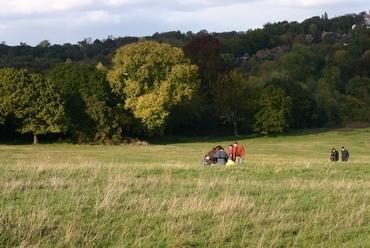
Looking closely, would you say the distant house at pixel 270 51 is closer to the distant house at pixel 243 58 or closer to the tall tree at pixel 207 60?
the distant house at pixel 243 58

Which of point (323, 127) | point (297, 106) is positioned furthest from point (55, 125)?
point (323, 127)

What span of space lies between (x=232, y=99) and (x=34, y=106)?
24.1 m

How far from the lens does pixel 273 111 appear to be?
6631cm

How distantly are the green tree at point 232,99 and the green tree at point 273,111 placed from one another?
2.15 metres

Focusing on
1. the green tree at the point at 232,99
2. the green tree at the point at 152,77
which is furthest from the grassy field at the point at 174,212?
the green tree at the point at 232,99

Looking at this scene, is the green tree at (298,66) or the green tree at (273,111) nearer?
the green tree at (273,111)

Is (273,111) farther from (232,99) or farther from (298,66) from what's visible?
(298,66)

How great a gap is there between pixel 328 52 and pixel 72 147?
4062 inches

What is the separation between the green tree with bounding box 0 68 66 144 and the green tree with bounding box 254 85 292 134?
23.6 meters

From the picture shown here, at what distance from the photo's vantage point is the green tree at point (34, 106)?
5266 cm

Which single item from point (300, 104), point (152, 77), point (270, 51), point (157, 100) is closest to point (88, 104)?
point (157, 100)

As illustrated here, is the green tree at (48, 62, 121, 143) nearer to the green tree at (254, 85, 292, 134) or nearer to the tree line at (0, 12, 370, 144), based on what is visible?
the tree line at (0, 12, 370, 144)

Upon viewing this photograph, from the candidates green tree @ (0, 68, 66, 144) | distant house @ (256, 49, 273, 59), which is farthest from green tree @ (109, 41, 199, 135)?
distant house @ (256, 49, 273, 59)

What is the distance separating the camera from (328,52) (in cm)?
14262
